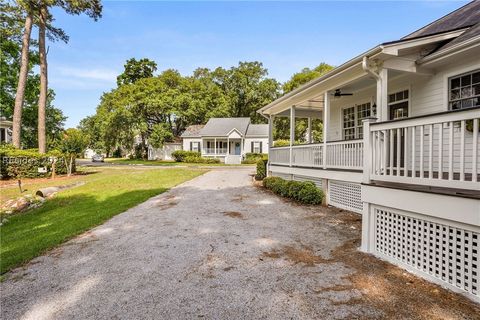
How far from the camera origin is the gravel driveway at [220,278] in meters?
2.92

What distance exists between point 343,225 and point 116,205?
661 centimetres

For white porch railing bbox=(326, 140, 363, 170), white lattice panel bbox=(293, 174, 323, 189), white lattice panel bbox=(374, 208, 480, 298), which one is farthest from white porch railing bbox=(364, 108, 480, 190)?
white lattice panel bbox=(293, 174, 323, 189)

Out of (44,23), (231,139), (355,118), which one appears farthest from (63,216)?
(231,139)

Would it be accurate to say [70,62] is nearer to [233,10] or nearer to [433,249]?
[233,10]

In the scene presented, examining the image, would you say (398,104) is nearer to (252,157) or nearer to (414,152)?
(414,152)

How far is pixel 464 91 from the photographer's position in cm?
589

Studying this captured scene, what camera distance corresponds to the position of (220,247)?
Answer: 484 cm

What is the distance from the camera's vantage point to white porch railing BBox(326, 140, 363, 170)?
275 inches

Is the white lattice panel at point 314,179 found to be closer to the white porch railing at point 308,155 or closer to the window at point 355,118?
the white porch railing at point 308,155

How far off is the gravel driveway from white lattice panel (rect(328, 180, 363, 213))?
4.19ft

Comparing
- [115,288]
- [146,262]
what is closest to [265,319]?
[115,288]

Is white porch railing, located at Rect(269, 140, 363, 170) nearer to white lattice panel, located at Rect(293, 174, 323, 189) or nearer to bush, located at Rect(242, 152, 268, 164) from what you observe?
white lattice panel, located at Rect(293, 174, 323, 189)

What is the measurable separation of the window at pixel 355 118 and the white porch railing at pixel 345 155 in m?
1.93

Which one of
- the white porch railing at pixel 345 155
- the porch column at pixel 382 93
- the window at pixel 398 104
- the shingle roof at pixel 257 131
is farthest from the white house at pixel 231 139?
the porch column at pixel 382 93
